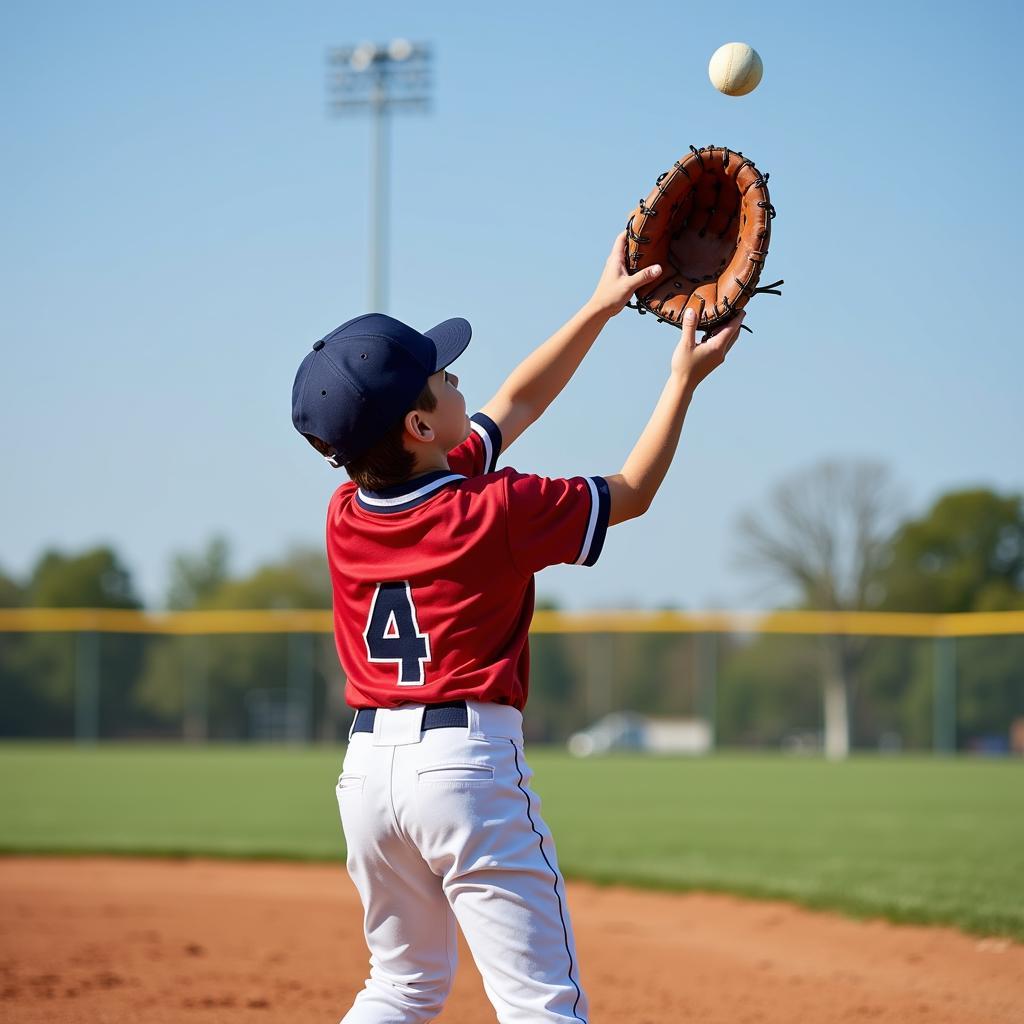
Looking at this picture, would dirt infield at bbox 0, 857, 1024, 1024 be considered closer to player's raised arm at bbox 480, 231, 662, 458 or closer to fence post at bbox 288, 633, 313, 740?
player's raised arm at bbox 480, 231, 662, 458

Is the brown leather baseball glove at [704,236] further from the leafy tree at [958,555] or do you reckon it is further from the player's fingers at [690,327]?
the leafy tree at [958,555]

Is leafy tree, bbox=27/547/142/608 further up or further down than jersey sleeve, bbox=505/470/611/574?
further down

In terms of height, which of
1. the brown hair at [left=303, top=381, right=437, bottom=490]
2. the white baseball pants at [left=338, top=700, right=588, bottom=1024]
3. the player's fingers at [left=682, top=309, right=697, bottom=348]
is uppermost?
the player's fingers at [left=682, top=309, right=697, bottom=348]

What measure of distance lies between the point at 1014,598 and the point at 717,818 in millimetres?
27526

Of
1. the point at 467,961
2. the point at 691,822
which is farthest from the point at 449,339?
the point at 691,822

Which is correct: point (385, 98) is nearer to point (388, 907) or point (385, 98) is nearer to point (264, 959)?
point (264, 959)

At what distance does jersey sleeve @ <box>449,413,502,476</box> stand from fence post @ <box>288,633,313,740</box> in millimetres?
→ 18436

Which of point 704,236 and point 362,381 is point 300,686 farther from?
point 362,381

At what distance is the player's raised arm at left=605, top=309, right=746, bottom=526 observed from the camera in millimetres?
2322

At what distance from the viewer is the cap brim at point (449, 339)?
2.46 metres

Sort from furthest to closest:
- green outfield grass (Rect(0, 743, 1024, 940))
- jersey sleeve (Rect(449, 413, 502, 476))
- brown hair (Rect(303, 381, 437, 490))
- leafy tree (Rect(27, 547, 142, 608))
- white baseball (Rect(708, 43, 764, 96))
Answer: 1. leafy tree (Rect(27, 547, 142, 608))
2. green outfield grass (Rect(0, 743, 1024, 940))
3. white baseball (Rect(708, 43, 764, 96))
4. jersey sleeve (Rect(449, 413, 502, 476))
5. brown hair (Rect(303, 381, 437, 490))

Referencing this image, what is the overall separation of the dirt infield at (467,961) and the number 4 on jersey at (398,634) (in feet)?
6.86

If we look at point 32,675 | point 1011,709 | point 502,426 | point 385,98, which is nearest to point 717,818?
point 502,426

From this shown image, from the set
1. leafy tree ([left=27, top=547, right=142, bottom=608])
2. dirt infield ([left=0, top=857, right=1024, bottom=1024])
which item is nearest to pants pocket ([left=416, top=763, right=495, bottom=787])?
dirt infield ([left=0, top=857, right=1024, bottom=1024])
